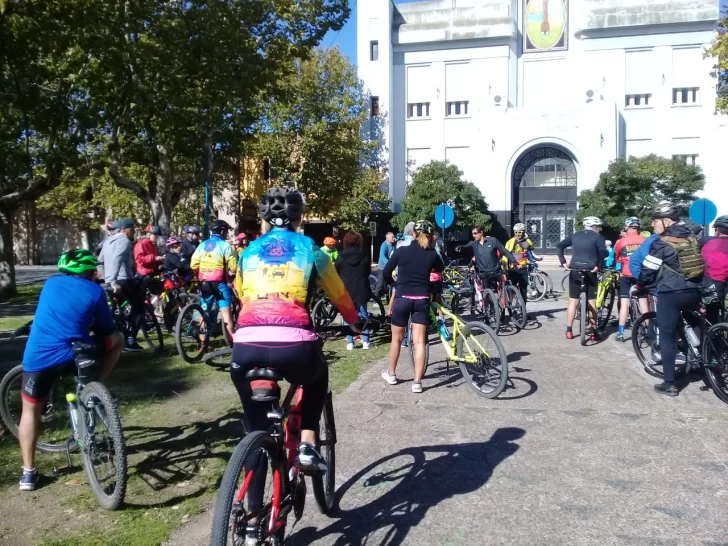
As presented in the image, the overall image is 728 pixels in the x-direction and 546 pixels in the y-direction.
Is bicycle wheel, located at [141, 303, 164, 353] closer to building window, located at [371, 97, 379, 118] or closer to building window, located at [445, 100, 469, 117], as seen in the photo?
building window, located at [371, 97, 379, 118]

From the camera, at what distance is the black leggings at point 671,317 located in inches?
253

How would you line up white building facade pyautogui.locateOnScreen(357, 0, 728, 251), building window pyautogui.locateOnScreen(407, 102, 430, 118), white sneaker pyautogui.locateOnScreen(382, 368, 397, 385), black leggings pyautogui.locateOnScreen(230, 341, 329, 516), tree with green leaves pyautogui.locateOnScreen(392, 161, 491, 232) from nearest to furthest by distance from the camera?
black leggings pyautogui.locateOnScreen(230, 341, 329, 516) < white sneaker pyautogui.locateOnScreen(382, 368, 397, 385) < tree with green leaves pyautogui.locateOnScreen(392, 161, 491, 232) < white building facade pyautogui.locateOnScreen(357, 0, 728, 251) < building window pyautogui.locateOnScreen(407, 102, 430, 118)

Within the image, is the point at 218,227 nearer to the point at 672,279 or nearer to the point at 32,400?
the point at 32,400

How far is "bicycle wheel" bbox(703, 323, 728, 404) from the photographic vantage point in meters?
6.19

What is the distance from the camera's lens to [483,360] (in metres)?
6.55

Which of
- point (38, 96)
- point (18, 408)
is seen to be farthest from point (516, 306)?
point (38, 96)

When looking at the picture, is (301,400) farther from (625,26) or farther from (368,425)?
(625,26)

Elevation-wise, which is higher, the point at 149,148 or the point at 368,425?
the point at 149,148

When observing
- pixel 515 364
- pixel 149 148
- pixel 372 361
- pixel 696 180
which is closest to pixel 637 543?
pixel 515 364

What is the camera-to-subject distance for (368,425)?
5582 millimetres

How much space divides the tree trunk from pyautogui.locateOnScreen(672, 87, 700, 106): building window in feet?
121

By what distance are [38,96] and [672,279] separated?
12883 mm

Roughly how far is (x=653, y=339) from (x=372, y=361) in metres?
3.39

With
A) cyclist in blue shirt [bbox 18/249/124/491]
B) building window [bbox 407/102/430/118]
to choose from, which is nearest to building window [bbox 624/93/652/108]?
building window [bbox 407/102/430/118]
